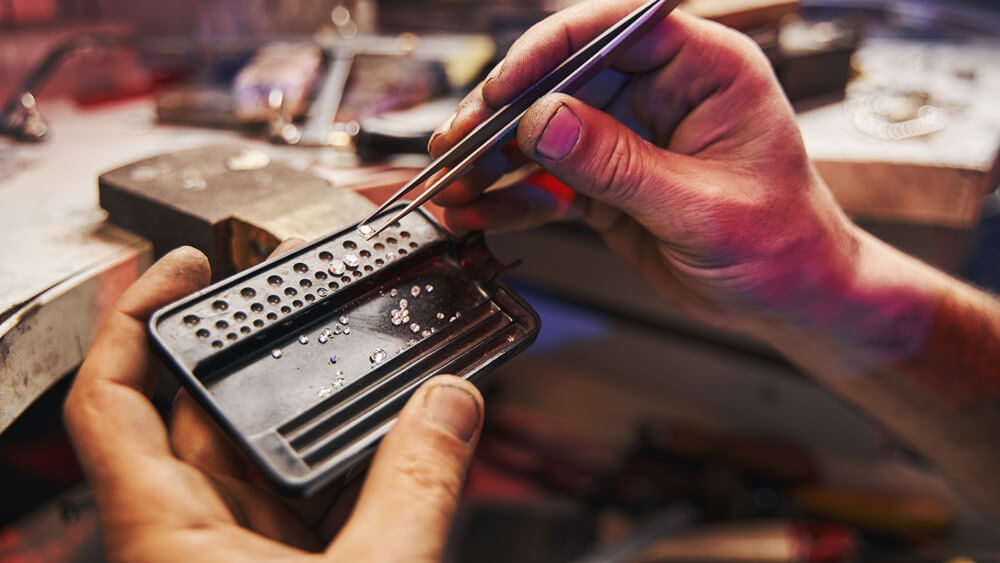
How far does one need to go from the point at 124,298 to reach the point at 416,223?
0.18 metres

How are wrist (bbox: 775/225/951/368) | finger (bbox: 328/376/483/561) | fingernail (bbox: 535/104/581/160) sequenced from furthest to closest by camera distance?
wrist (bbox: 775/225/951/368) < fingernail (bbox: 535/104/581/160) < finger (bbox: 328/376/483/561)

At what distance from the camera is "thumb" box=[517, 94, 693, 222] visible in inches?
14.7

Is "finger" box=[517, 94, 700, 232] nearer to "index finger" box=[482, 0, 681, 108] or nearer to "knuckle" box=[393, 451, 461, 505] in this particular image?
"index finger" box=[482, 0, 681, 108]

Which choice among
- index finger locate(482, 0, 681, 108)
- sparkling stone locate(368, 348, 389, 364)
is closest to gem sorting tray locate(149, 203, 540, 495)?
sparkling stone locate(368, 348, 389, 364)

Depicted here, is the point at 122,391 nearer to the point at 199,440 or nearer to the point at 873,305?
the point at 199,440

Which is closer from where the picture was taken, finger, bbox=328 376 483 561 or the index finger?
finger, bbox=328 376 483 561

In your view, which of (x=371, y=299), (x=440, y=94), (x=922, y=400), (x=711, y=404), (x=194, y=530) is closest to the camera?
(x=194, y=530)

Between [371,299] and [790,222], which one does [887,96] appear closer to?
[790,222]

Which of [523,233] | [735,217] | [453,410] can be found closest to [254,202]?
[453,410]

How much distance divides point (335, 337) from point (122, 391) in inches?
4.4

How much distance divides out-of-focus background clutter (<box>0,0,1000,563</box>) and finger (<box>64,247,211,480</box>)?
0.27ft

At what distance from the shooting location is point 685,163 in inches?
17.6

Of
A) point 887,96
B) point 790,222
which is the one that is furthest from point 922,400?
point 887,96

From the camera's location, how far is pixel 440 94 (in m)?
0.86
